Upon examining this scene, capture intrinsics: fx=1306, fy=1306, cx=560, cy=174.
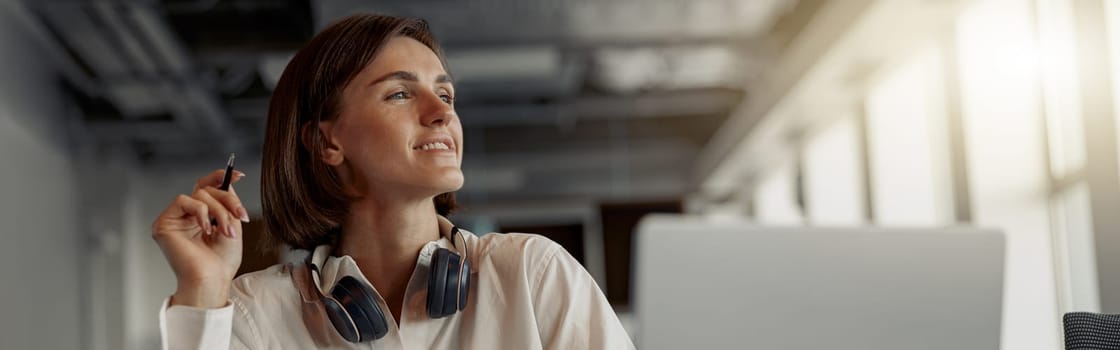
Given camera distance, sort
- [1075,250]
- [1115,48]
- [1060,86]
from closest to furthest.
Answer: [1115,48] < [1060,86] < [1075,250]

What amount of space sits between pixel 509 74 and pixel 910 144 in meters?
2.10

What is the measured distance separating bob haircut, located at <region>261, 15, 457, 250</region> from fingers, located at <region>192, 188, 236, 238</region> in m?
0.19

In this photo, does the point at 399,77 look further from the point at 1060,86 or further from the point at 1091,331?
the point at 1060,86

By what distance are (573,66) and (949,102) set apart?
9.61 ft

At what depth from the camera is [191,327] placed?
145 centimetres

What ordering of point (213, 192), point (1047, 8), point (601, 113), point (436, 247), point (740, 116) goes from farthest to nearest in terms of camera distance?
point (601, 113)
point (740, 116)
point (1047, 8)
point (436, 247)
point (213, 192)

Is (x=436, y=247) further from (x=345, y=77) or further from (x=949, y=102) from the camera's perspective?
(x=949, y=102)

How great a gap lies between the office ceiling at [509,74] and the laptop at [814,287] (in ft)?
13.8

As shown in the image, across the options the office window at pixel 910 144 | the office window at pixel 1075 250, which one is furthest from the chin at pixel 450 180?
the office window at pixel 910 144

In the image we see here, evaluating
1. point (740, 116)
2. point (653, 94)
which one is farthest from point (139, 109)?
point (740, 116)

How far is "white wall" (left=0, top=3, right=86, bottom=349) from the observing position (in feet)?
22.2

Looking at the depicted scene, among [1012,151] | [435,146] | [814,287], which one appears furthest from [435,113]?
[1012,151]

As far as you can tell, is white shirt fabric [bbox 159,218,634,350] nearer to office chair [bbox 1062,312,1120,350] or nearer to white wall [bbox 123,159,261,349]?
office chair [bbox 1062,312,1120,350]

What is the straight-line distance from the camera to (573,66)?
25.7 feet
